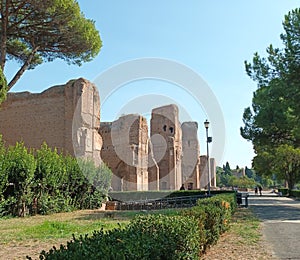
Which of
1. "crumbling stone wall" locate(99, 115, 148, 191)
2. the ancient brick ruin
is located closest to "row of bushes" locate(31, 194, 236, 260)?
the ancient brick ruin

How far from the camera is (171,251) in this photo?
4.48 m

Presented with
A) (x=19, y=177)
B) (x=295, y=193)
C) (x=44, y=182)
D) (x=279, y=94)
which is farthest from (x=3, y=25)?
→ (x=295, y=193)

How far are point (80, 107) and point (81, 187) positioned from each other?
6.24 m

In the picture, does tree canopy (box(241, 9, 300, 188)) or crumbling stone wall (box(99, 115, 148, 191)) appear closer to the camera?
tree canopy (box(241, 9, 300, 188))

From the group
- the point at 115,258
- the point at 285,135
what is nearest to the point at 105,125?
the point at 285,135

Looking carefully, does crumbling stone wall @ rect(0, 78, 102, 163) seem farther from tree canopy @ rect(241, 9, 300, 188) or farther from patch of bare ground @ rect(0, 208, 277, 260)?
patch of bare ground @ rect(0, 208, 277, 260)

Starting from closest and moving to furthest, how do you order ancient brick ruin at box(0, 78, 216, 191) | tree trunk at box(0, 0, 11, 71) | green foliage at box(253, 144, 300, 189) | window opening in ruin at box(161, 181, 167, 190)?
tree trunk at box(0, 0, 11, 71)
ancient brick ruin at box(0, 78, 216, 191)
green foliage at box(253, 144, 300, 189)
window opening in ruin at box(161, 181, 167, 190)

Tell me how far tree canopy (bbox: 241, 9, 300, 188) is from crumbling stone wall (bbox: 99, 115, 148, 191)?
11159 mm

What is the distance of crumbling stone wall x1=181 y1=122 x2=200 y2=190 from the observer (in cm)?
5184

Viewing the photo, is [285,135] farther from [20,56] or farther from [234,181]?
[234,181]

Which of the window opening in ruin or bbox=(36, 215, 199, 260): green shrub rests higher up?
the window opening in ruin

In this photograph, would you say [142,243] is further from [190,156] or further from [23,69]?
[190,156]

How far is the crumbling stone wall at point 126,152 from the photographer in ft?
115

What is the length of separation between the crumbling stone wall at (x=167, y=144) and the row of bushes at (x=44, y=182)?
2088cm
